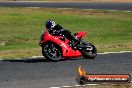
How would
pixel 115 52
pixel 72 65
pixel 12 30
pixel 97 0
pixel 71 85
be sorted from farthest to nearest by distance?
pixel 97 0, pixel 12 30, pixel 115 52, pixel 72 65, pixel 71 85

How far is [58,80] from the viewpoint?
1431 cm

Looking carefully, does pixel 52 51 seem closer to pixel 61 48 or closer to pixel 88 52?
pixel 61 48

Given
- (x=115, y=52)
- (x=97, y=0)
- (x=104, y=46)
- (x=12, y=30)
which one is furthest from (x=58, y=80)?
(x=97, y=0)

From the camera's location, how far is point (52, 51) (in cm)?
1823

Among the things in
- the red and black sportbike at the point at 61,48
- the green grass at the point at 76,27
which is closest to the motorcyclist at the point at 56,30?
the red and black sportbike at the point at 61,48

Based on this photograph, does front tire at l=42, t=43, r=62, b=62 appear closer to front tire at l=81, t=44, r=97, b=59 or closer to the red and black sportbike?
the red and black sportbike

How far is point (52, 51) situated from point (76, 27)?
16797mm

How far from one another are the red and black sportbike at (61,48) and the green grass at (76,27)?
3.06 meters

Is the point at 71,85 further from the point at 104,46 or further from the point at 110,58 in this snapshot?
the point at 104,46

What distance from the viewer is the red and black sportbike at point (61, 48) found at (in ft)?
59.7

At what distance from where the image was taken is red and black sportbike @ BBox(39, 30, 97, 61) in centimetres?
1820

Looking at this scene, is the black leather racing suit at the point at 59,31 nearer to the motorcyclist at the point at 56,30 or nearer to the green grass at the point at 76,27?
the motorcyclist at the point at 56,30

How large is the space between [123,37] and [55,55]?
11770mm

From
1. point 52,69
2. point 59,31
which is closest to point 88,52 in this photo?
point 59,31
